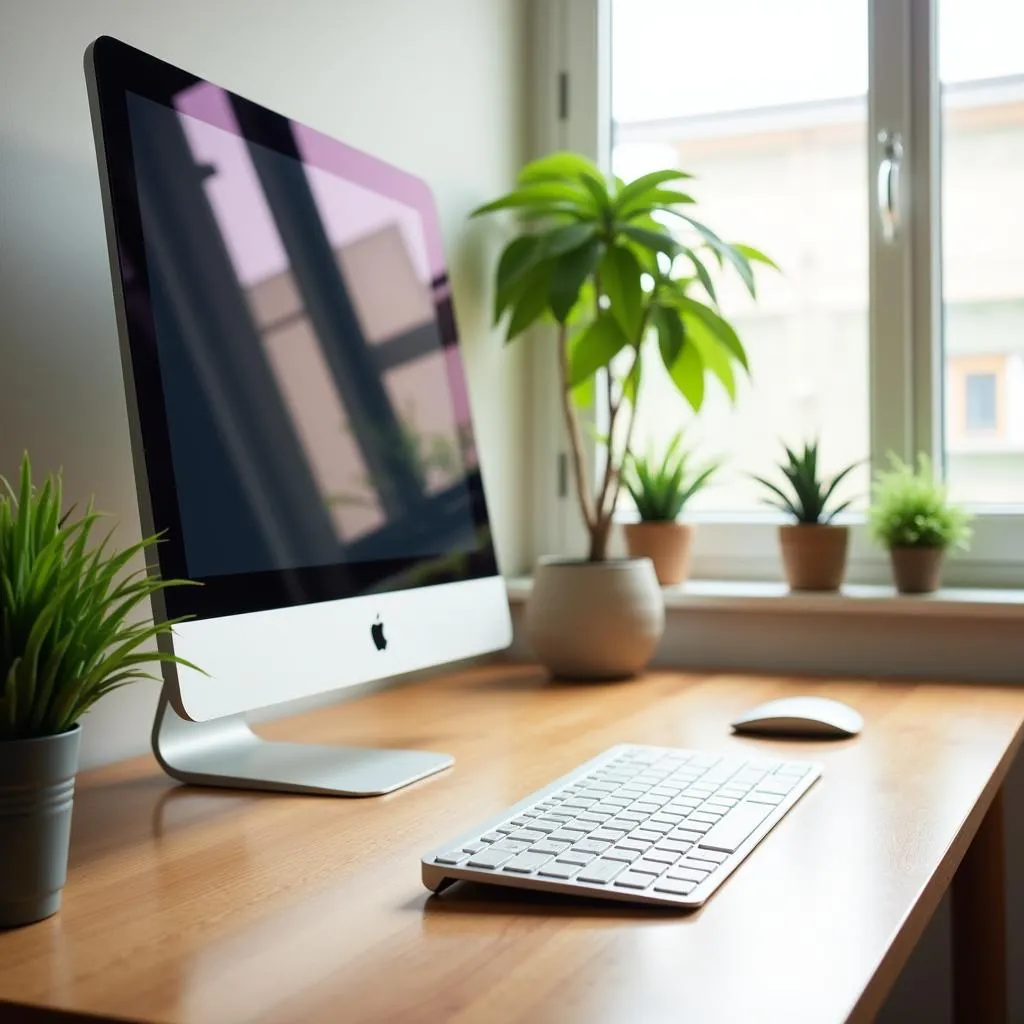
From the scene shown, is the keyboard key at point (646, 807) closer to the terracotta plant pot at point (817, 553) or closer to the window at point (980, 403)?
the terracotta plant pot at point (817, 553)

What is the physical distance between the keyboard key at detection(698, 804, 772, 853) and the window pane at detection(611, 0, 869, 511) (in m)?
1.03

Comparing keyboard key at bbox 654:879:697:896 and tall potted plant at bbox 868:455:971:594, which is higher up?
tall potted plant at bbox 868:455:971:594

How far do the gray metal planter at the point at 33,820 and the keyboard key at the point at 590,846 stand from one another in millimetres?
323

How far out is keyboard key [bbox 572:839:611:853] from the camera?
2.72ft

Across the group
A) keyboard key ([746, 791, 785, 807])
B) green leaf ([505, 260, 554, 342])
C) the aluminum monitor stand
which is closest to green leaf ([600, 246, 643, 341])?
green leaf ([505, 260, 554, 342])

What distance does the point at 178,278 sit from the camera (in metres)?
1.01

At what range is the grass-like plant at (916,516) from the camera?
175 centimetres

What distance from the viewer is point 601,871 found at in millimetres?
784

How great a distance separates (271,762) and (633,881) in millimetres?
482

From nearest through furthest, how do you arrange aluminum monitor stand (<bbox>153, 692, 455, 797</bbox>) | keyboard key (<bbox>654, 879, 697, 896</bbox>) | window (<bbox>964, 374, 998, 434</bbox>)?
keyboard key (<bbox>654, 879, 697, 896</bbox>) → aluminum monitor stand (<bbox>153, 692, 455, 797</bbox>) → window (<bbox>964, 374, 998, 434</bbox>)

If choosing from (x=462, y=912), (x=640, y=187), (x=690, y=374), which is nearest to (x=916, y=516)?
(x=690, y=374)

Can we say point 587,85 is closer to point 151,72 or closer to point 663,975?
point 151,72

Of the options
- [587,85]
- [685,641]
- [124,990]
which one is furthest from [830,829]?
[587,85]

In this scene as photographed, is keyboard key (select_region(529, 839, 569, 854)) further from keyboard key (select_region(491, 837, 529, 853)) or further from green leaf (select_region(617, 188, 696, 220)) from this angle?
green leaf (select_region(617, 188, 696, 220))
